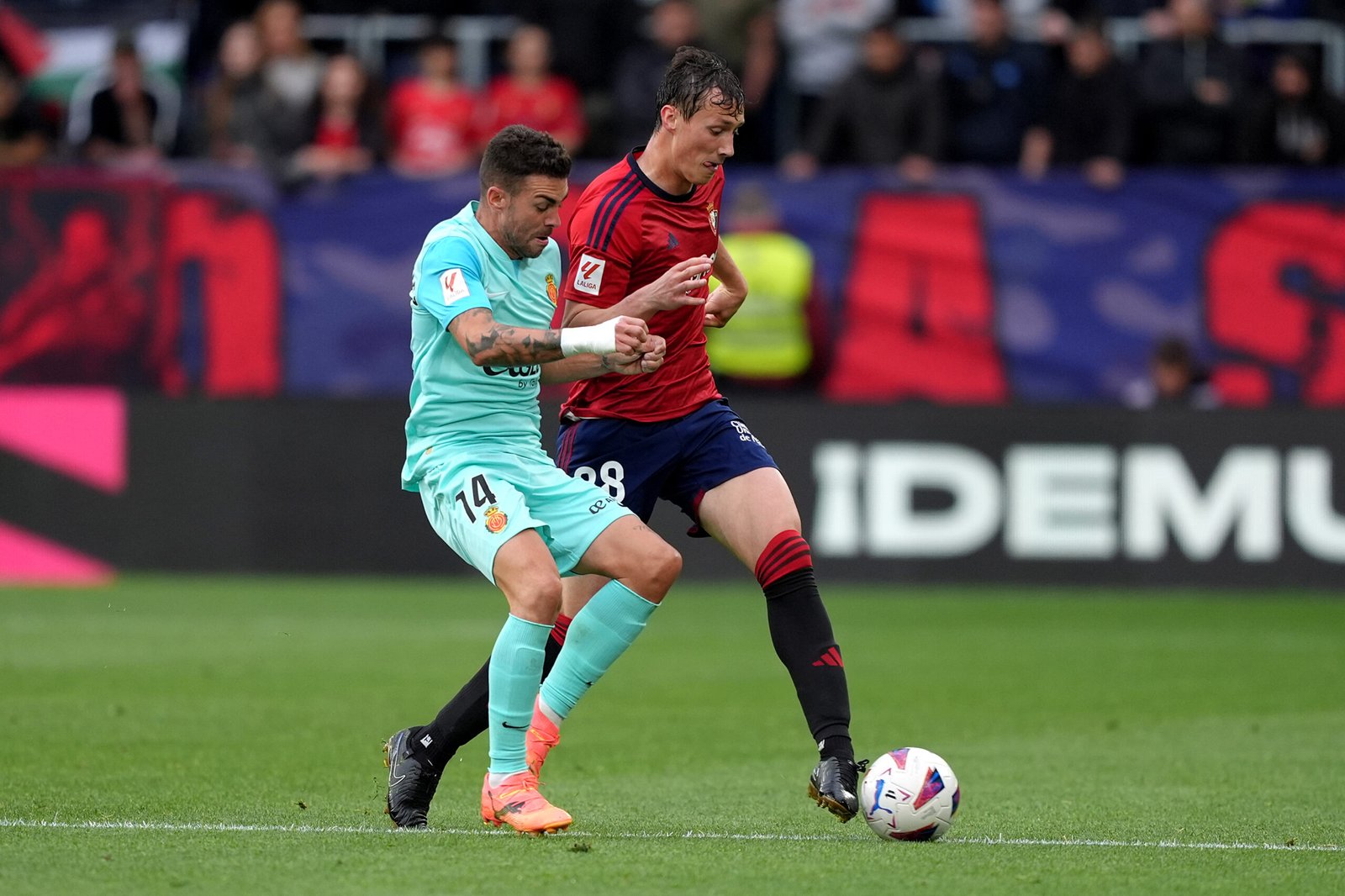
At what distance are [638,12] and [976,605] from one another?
240 inches

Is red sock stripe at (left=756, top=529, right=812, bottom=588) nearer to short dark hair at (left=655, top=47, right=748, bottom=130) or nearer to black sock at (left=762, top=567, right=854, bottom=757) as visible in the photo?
black sock at (left=762, top=567, right=854, bottom=757)

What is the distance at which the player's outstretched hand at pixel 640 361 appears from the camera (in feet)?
19.4

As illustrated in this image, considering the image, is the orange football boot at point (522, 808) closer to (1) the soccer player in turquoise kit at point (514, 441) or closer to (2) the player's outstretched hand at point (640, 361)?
(1) the soccer player in turquoise kit at point (514, 441)

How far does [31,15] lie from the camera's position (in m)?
18.0

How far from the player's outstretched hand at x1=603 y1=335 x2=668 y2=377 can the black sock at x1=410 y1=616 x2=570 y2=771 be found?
91cm

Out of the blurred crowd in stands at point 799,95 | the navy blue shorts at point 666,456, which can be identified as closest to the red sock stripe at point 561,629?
the navy blue shorts at point 666,456

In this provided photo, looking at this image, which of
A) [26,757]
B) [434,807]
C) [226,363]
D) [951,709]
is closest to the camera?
[434,807]

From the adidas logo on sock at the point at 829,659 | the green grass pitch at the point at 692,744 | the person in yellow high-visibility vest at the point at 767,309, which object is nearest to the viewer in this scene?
the green grass pitch at the point at 692,744

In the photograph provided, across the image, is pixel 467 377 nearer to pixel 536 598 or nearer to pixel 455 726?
pixel 536 598

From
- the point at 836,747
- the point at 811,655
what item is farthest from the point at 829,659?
the point at 836,747

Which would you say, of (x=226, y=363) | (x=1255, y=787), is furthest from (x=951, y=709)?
(x=226, y=363)

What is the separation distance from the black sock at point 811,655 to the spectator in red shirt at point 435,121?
9.81 meters

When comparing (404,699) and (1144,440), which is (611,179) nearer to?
(404,699)

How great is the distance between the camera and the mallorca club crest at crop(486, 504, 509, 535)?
20.1 feet
